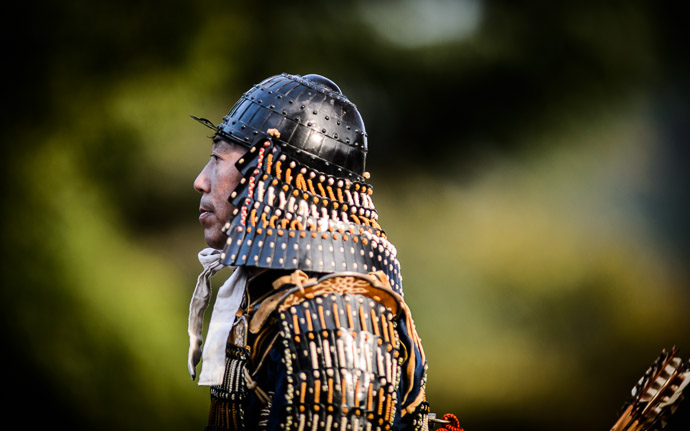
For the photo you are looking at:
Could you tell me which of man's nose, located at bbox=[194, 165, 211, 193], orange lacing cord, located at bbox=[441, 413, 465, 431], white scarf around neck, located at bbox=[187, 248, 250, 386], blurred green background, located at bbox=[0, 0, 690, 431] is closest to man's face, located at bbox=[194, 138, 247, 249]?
man's nose, located at bbox=[194, 165, 211, 193]

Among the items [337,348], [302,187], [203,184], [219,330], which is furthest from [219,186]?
[337,348]

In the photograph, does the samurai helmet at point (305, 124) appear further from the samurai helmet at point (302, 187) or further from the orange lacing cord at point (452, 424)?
the orange lacing cord at point (452, 424)

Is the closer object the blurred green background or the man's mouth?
the man's mouth

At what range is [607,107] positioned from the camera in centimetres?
511

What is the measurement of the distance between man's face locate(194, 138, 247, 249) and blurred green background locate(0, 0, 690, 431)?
237cm

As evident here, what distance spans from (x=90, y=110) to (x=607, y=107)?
11.7 feet

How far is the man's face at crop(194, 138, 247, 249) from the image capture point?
2676 mm

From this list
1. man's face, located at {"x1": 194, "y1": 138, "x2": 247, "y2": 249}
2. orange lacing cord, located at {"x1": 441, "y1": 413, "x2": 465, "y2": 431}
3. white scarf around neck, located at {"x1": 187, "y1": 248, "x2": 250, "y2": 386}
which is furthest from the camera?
orange lacing cord, located at {"x1": 441, "y1": 413, "x2": 465, "y2": 431}

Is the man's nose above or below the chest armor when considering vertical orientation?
above

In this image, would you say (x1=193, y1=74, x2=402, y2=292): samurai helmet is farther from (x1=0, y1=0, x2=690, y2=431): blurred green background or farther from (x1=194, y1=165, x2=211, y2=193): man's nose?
(x1=0, y1=0, x2=690, y2=431): blurred green background

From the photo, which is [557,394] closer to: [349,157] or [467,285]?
[467,285]

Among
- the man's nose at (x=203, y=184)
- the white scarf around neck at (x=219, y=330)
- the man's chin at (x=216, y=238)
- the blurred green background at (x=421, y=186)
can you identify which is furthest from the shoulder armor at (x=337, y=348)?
the blurred green background at (x=421, y=186)

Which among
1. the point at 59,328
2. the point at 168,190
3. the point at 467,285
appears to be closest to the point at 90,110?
the point at 168,190

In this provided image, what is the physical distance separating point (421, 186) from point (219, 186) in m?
2.78
